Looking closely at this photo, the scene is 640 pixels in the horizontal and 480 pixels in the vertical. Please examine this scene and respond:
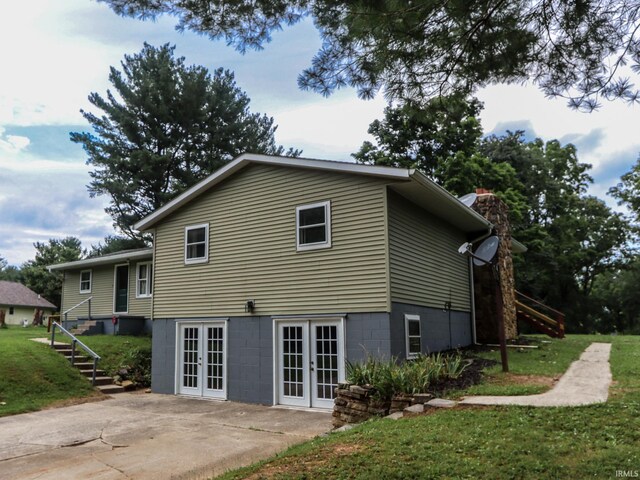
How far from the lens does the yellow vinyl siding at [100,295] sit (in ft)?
62.6

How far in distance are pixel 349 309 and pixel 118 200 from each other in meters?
21.0

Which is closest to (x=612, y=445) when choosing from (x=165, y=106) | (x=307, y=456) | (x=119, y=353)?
(x=307, y=456)

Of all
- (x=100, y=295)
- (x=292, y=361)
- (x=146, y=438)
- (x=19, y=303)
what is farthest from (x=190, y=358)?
(x=19, y=303)

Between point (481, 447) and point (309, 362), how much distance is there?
598 centimetres

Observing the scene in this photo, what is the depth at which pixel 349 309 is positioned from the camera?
10.1 m

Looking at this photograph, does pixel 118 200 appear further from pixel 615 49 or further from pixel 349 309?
pixel 615 49

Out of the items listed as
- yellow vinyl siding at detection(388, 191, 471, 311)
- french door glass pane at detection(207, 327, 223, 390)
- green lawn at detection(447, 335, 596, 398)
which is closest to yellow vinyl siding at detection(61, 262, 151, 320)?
french door glass pane at detection(207, 327, 223, 390)

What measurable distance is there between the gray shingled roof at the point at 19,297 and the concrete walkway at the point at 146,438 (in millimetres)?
30400

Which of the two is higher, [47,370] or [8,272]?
[8,272]

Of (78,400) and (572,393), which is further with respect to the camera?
(78,400)

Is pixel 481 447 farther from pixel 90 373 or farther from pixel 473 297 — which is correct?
pixel 90 373

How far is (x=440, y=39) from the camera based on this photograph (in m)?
6.27

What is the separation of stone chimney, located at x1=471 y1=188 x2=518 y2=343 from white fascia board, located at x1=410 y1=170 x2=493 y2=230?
4.50 feet

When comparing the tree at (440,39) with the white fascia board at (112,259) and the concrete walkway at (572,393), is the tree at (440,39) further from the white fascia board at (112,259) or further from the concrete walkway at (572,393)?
the white fascia board at (112,259)
